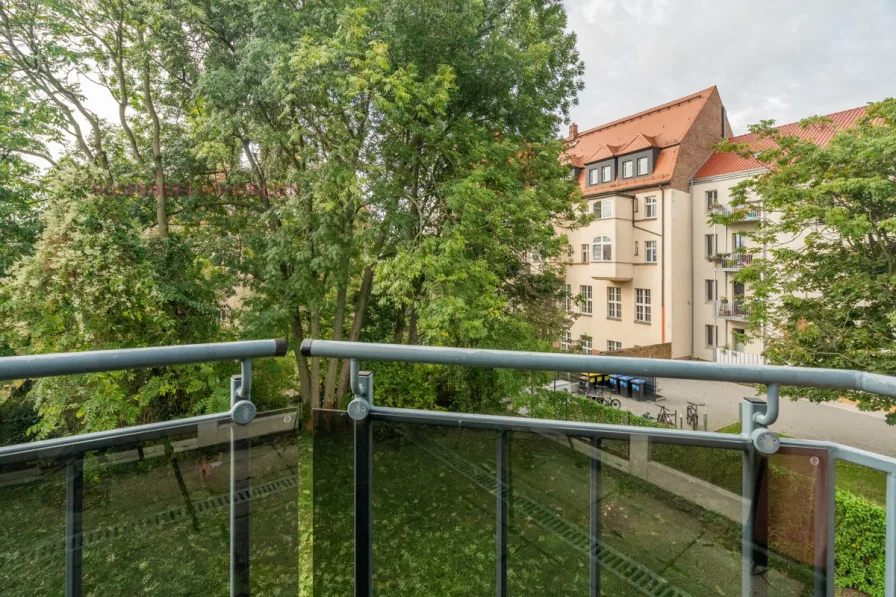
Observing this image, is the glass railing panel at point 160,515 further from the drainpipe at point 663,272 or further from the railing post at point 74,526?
the drainpipe at point 663,272

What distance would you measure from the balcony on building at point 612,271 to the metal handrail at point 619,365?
1588 centimetres

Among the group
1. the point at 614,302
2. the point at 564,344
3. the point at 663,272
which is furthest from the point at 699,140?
the point at 564,344

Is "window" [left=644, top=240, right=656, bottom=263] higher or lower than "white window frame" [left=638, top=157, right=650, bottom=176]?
lower

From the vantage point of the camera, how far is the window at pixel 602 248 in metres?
15.9

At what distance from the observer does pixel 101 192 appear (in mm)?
6180

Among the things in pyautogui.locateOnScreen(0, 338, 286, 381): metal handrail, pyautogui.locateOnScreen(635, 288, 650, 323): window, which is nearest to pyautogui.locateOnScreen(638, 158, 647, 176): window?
pyautogui.locateOnScreen(635, 288, 650, 323): window

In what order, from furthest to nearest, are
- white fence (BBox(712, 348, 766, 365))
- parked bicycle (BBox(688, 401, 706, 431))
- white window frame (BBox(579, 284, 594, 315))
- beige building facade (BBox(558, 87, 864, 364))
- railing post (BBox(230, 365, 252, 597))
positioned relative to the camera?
white window frame (BBox(579, 284, 594, 315)), beige building facade (BBox(558, 87, 864, 364)), white fence (BBox(712, 348, 766, 365)), parked bicycle (BBox(688, 401, 706, 431)), railing post (BBox(230, 365, 252, 597))

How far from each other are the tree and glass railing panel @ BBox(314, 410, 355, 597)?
730 cm

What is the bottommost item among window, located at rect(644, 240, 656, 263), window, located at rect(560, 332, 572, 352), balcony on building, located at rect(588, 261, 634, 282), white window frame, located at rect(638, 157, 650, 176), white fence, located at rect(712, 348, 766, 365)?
white fence, located at rect(712, 348, 766, 365)

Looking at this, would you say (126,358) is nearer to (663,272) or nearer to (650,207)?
(663,272)

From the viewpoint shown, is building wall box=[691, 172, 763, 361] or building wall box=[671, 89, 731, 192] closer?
building wall box=[691, 172, 763, 361]

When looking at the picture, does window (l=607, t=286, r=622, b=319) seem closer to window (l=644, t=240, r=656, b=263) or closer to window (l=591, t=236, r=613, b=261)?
window (l=591, t=236, r=613, b=261)

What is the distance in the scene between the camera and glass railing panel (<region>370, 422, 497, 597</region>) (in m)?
1.07

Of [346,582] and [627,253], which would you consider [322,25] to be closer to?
[346,582]
